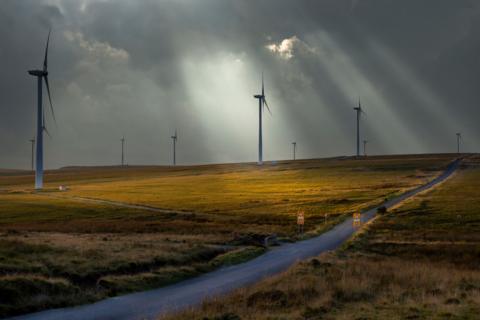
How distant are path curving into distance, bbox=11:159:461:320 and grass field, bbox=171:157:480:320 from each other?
1808 mm

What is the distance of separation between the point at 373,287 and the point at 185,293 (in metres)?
8.29

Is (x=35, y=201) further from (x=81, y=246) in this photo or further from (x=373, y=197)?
(x=81, y=246)

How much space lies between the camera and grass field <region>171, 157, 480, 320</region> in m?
19.1

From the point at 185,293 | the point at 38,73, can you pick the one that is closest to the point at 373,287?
the point at 185,293

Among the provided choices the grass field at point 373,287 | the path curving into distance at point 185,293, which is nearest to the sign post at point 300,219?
the grass field at point 373,287

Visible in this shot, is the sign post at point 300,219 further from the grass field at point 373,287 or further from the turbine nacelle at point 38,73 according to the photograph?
the turbine nacelle at point 38,73

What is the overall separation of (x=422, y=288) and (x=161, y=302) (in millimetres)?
11479

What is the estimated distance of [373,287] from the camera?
2419cm

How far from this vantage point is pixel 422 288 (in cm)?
2438

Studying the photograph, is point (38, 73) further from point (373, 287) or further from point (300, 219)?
point (373, 287)

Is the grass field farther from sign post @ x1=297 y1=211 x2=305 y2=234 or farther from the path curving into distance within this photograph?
sign post @ x1=297 y1=211 x2=305 y2=234

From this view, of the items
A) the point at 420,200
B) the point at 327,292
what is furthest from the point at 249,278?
the point at 420,200

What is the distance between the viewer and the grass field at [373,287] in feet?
62.5

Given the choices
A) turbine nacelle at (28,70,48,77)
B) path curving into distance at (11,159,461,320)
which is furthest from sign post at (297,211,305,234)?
turbine nacelle at (28,70,48,77)
